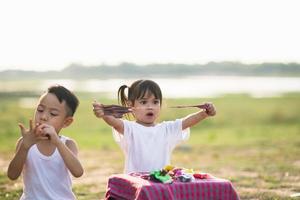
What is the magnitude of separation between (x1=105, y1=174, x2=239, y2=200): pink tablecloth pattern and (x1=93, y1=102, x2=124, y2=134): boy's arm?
94 cm

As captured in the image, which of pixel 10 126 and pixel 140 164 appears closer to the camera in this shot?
pixel 140 164

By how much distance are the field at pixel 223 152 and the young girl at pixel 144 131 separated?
0.39 m

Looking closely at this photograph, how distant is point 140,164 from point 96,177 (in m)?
5.04

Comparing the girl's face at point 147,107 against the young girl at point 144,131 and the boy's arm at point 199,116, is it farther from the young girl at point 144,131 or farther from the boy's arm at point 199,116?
the boy's arm at point 199,116

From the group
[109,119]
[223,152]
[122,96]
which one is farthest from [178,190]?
[223,152]

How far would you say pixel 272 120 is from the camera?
3138cm

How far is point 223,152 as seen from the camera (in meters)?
18.0

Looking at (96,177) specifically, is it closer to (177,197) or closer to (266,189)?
(266,189)

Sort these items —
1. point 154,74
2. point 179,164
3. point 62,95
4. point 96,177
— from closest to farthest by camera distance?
point 62,95 → point 96,177 → point 179,164 → point 154,74

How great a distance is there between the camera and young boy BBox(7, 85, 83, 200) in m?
6.54

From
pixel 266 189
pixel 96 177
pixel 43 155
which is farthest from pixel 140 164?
pixel 96 177

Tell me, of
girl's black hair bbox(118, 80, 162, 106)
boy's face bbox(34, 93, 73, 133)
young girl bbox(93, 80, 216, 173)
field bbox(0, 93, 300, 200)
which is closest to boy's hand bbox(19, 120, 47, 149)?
boy's face bbox(34, 93, 73, 133)

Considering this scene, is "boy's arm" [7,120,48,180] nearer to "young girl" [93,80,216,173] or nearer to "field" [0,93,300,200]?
"young girl" [93,80,216,173]

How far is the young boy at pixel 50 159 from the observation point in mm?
6543
